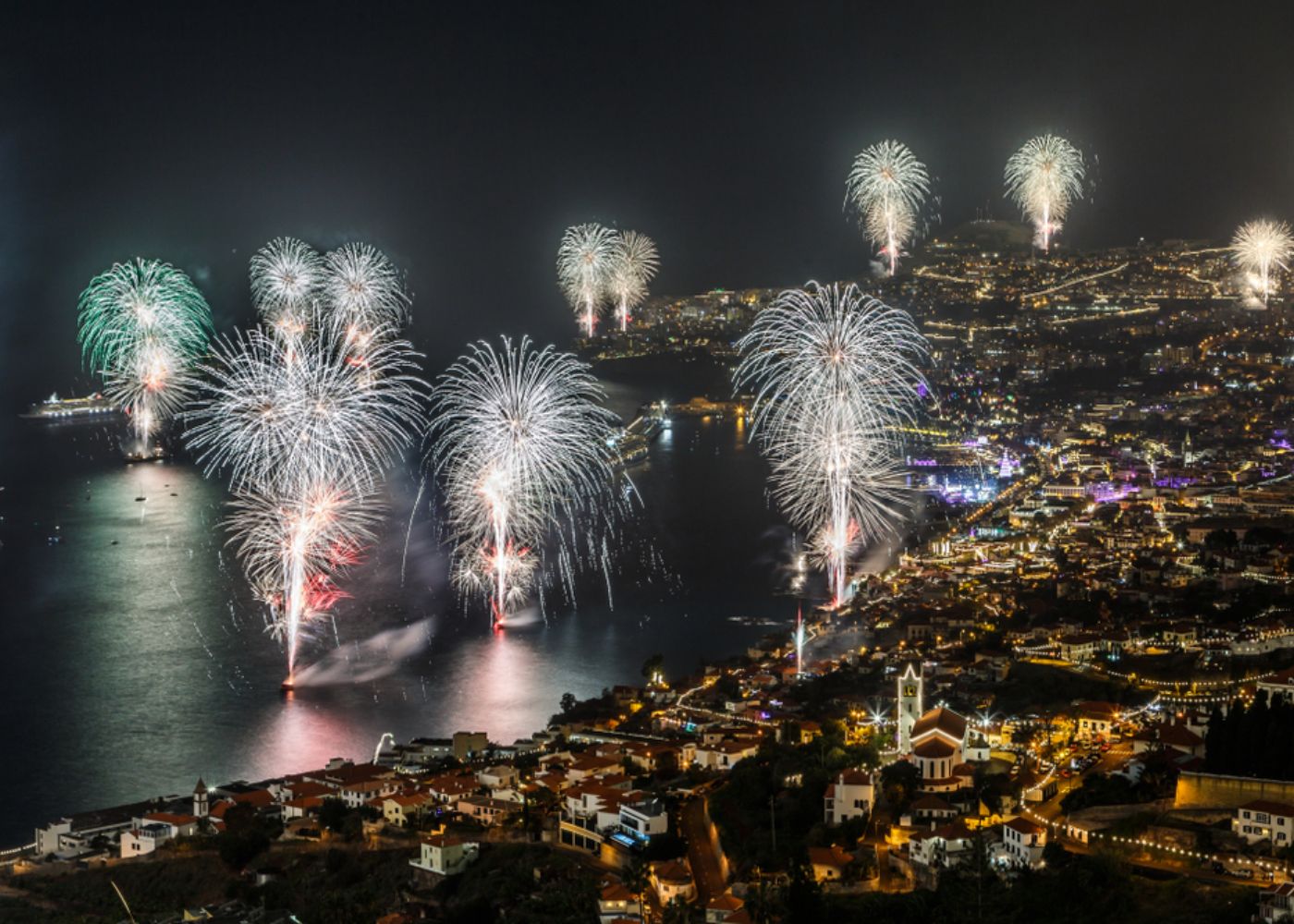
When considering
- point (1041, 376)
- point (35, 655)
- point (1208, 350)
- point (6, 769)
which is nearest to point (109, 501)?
point (35, 655)

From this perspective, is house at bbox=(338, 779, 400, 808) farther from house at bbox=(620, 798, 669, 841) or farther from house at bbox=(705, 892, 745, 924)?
house at bbox=(705, 892, 745, 924)

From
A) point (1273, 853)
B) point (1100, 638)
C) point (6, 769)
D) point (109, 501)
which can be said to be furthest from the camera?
point (109, 501)

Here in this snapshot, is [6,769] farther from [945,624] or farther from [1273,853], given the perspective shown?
[1273,853]

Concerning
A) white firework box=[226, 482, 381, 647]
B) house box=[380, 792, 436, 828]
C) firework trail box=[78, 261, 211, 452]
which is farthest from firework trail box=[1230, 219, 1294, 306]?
house box=[380, 792, 436, 828]

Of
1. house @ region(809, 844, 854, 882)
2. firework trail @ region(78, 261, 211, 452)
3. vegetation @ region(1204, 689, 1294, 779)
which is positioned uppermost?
firework trail @ region(78, 261, 211, 452)

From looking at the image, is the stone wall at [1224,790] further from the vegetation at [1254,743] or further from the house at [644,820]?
the house at [644,820]

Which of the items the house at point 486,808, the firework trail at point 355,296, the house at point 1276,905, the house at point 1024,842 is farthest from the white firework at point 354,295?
the house at point 1276,905

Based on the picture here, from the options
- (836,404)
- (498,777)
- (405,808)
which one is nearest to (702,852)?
(498,777)
